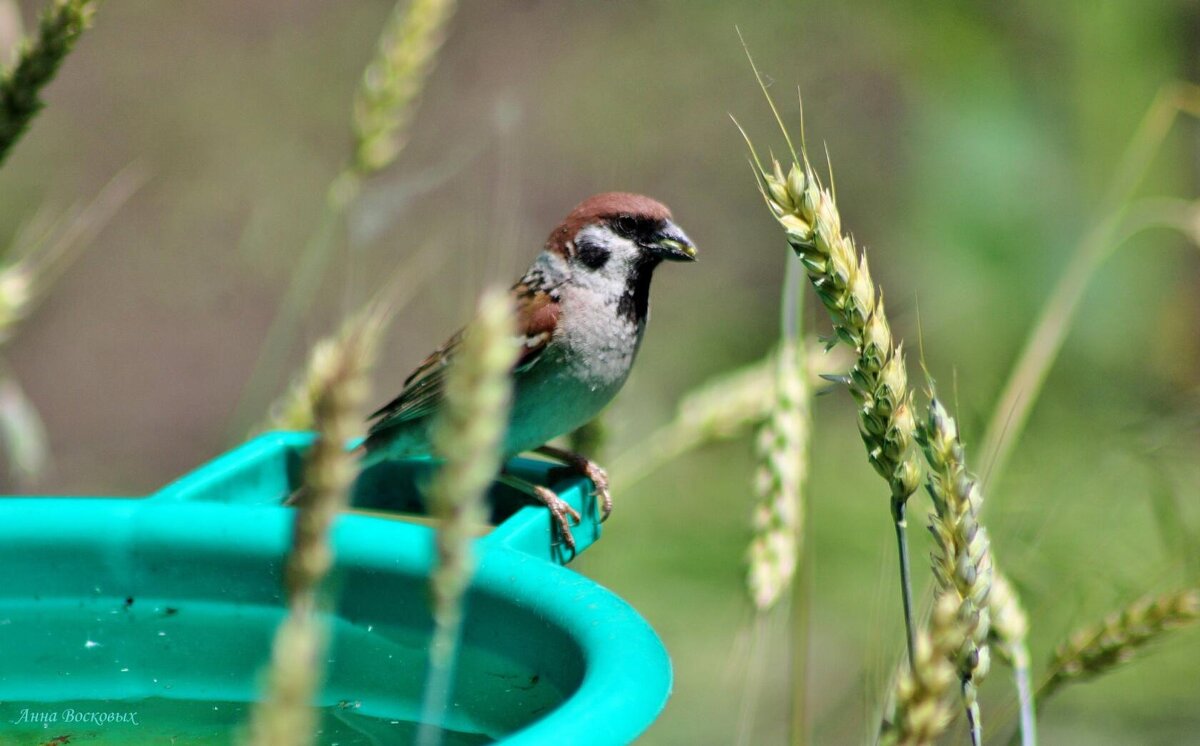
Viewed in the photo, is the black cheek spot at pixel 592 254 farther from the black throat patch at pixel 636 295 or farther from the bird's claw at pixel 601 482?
the bird's claw at pixel 601 482

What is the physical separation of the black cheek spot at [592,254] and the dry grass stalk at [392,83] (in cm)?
109

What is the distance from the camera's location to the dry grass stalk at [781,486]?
6.71ft

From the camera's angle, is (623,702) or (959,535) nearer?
(959,535)

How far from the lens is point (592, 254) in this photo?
3541 mm

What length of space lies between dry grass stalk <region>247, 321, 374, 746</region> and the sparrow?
2290mm

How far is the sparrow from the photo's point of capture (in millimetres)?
3297

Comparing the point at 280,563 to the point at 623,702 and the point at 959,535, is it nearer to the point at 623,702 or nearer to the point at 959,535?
the point at 623,702

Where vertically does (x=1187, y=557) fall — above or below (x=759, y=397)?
below

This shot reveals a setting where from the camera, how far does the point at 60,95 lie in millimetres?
6016

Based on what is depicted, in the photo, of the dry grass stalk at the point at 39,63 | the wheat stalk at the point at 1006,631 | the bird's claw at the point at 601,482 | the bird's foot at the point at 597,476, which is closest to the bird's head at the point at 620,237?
the bird's foot at the point at 597,476

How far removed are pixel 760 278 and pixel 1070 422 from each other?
143cm

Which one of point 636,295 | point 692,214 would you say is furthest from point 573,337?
point 692,214

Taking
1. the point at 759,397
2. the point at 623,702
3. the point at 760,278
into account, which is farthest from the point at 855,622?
the point at 623,702

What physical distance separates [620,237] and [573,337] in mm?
326
